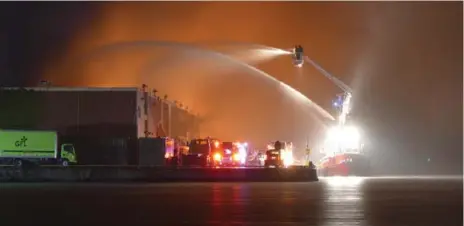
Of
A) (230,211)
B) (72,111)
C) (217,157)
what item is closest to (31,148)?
(72,111)

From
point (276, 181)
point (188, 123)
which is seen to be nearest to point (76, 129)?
point (276, 181)

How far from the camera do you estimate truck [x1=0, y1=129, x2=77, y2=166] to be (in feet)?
184

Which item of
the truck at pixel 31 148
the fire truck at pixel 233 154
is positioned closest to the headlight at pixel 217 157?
the fire truck at pixel 233 154

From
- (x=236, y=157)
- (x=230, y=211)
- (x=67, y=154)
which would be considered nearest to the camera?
(x=230, y=211)

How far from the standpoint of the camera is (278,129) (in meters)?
98.8

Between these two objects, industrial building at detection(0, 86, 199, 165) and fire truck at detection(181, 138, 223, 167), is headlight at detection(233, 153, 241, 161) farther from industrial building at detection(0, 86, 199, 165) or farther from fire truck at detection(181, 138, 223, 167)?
industrial building at detection(0, 86, 199, 165)

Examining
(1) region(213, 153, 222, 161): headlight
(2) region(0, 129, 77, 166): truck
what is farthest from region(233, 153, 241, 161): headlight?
(2) region(0, 129, 77, 166): truck

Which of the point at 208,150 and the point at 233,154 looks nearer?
the point at 208,150

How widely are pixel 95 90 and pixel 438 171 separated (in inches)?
1491

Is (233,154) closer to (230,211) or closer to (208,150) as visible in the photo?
(208,150)

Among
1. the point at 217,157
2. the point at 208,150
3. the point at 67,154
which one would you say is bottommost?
the point at 217,157

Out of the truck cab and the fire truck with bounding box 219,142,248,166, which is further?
the fire truck with bounding box 219,142,248,166

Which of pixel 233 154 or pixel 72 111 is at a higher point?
pixel 72 111

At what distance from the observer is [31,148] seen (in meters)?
56.4
